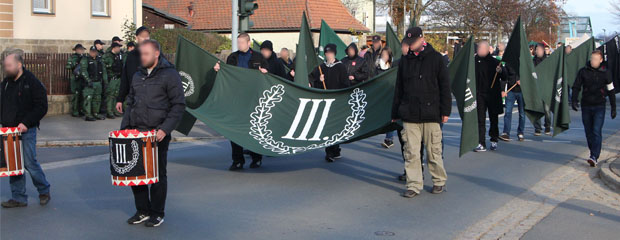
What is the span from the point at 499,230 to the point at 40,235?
14.0 feet

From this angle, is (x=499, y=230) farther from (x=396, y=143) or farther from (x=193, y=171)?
(x=396, y=143)

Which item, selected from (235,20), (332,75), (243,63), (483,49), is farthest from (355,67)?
(235,20)

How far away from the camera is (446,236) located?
6.22 metres

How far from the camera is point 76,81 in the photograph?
1667 cm

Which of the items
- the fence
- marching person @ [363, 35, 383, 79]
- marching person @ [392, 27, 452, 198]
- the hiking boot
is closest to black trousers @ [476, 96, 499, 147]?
the hiking boot

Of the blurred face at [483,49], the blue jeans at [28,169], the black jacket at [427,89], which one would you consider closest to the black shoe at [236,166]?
the black jacket at [427,89]

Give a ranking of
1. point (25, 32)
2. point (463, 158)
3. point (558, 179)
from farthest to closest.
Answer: point (25, 32)
point (463, 158)
point (558, 179)

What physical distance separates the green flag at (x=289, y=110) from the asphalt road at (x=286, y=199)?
58 centimetres

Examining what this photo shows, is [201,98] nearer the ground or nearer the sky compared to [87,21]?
nearer the ground

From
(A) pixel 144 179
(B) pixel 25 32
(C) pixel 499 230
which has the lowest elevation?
(C) pixel 499 230

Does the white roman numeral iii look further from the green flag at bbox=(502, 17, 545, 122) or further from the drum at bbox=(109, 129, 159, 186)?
the green flag at bbox=(502, 17, 545, 122)

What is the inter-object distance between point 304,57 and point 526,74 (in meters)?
4.10

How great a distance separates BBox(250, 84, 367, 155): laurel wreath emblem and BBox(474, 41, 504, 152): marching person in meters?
3.33

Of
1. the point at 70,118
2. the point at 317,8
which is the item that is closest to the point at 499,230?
the point at 70,118
